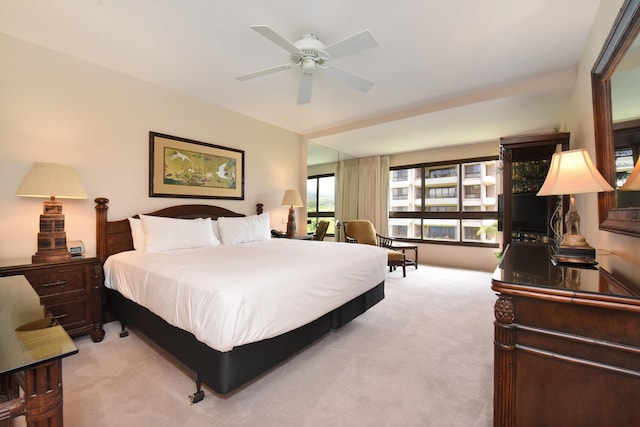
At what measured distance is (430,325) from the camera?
281cm

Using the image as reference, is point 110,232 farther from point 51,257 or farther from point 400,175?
point 400,175

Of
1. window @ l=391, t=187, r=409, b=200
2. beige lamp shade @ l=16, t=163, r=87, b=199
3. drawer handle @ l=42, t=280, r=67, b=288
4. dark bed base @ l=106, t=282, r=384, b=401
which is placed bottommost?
dark bed base @ l=106, t=282, r=384, b=401

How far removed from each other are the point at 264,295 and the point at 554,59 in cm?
348

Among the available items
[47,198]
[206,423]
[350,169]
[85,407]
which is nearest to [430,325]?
[206,423]

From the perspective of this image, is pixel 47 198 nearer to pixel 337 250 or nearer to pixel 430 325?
pixel 337 250

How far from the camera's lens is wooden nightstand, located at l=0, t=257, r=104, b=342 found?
219 cm

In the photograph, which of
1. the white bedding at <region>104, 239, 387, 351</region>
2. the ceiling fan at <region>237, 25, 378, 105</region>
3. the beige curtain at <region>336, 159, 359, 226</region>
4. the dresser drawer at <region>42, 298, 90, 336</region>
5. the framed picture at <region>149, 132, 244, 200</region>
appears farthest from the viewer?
the beige curtain at <region>336, 159, 359, 226</region>

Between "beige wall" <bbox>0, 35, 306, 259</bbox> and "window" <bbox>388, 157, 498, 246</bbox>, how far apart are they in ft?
14.6

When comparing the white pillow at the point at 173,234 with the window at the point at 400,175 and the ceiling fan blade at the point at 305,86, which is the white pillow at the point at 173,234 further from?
the window at the point at 400,175

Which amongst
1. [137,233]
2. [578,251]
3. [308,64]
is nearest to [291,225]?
[137,233]

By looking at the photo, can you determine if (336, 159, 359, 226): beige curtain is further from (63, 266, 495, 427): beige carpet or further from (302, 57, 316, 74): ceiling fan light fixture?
(302, 57, 316, 74): ceiling fan light fixture

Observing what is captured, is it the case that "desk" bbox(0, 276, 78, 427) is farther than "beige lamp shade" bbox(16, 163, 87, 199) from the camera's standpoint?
No

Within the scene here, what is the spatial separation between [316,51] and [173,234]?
2.31m

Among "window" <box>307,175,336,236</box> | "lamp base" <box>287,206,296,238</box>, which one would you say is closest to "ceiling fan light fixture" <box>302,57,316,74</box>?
"lamp base" <box>287,206,296,238</box>
